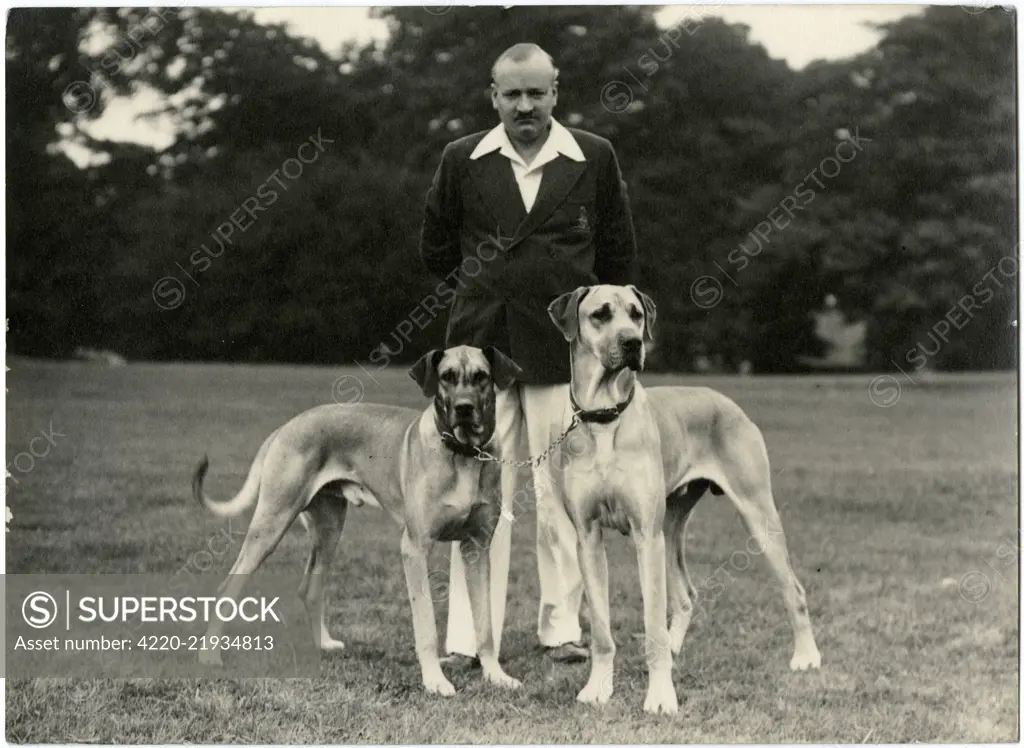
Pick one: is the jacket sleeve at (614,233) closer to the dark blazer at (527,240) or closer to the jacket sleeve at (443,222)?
the dark blazer at (527,240)

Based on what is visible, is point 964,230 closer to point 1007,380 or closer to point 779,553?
point 1007,380

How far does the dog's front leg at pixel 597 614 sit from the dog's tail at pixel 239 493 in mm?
1790

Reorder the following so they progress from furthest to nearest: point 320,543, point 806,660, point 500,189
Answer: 1. point 320,543
2. point 806,660
3. point 500,189

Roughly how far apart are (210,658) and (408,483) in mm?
1378

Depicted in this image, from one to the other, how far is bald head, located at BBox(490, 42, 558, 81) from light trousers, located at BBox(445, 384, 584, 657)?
1.59 meters

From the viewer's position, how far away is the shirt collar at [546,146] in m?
6.41

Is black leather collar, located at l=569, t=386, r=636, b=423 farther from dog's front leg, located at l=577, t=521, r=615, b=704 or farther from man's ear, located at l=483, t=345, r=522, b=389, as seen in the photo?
dog's front leg, located at l=577, t=521, r=615, b=704

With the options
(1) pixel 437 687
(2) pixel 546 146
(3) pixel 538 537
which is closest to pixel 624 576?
(3) pixel 538 537

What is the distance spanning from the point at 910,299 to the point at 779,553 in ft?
5.29

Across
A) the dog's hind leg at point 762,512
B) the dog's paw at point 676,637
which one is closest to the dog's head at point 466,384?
the dog's hind leg at point 762,512

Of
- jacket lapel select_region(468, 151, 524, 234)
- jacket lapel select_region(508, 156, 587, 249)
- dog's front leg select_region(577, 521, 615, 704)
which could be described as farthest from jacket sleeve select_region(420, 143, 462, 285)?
dog's front leg select_region(577, 521, 615, 704)

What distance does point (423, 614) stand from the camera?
6105 millimetres

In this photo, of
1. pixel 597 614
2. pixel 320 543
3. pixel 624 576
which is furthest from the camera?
pixel 624 576

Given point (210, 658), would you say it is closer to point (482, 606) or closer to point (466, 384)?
point (482, 606)
